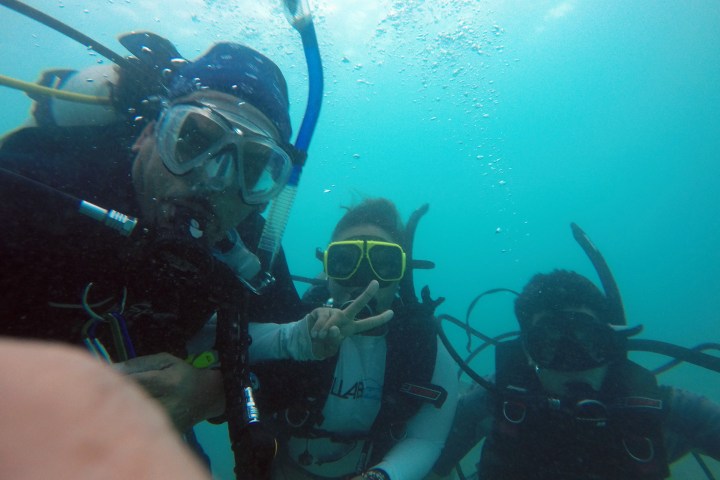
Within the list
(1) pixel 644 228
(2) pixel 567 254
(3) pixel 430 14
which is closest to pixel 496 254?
(2) pixel 567 254

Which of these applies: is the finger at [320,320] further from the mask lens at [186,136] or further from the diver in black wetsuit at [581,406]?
the diver in black wetsuit at [581,406]

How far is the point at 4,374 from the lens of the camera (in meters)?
0.43

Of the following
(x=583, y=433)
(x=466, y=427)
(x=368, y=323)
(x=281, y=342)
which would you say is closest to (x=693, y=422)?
(x=583, y=433)

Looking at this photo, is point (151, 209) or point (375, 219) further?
point (375, 219)

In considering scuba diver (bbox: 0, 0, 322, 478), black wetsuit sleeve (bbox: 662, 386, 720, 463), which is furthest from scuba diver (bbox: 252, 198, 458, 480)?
black wetsuit sleeve (bbox: 662, 386, 720, 463)

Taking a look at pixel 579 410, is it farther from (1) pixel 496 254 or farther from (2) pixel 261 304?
(1) pixel 496 254

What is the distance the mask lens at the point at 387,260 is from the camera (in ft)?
13.9

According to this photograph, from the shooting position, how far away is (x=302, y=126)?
11.7 feet

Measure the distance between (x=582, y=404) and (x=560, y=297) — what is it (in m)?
1.27

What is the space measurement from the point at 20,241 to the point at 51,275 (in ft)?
0.78

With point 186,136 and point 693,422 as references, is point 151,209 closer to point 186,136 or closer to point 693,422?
point 186,136

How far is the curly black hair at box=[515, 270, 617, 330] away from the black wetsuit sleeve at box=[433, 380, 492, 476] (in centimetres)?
150

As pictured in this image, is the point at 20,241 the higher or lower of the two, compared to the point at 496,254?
lower

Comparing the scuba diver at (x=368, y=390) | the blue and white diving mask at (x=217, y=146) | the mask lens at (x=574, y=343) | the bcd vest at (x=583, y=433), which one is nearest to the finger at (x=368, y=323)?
the scuba diver at (x=368, y=390)
